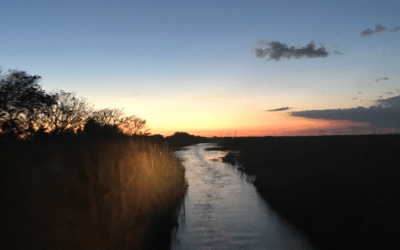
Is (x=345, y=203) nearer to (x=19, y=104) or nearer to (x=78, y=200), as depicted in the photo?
(x=78, y=200)

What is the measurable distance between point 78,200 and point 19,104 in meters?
26.4

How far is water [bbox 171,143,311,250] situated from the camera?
47.3 ft

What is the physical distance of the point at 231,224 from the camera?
1761cm

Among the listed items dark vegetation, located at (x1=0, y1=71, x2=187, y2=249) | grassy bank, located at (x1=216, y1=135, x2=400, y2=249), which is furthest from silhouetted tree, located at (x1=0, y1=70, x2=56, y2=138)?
grassy bank, located at (x1=216, y1=135, x2=400, y2=249)

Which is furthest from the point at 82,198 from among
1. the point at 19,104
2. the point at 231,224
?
the point at 19,104

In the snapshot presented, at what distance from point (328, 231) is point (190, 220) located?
8872mm

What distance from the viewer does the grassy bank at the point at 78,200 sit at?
743 centimetres

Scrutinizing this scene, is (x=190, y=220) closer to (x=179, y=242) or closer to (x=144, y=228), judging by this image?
(x=179, y=242)

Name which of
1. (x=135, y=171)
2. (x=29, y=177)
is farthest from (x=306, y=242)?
(x=29, y=177)

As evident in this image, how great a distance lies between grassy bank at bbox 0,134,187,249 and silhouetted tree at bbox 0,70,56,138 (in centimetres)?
1900

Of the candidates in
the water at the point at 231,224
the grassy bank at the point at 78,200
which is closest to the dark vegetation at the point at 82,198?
the grassy bank at the point at 78,200

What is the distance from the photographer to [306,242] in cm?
1392

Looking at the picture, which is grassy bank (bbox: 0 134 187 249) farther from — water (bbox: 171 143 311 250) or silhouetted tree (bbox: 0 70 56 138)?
silhouetted tree (bbox: 0 70 56 138)

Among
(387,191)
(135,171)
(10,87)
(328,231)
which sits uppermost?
(10,87)
